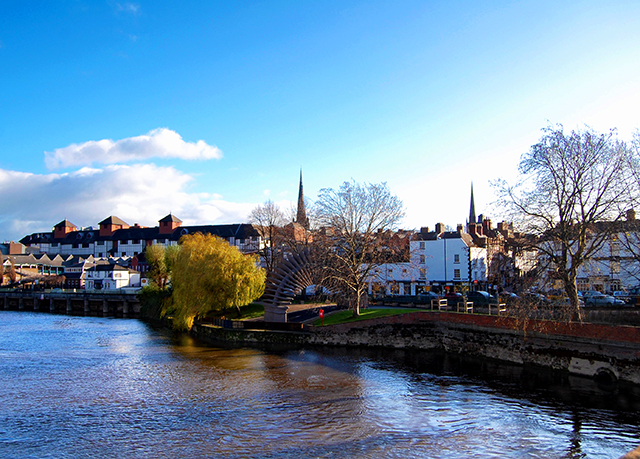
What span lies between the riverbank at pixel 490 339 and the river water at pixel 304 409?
3.64 ft

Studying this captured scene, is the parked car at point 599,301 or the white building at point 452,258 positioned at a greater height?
the white building at point 452,258

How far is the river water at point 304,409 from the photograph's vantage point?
1284 centimetres

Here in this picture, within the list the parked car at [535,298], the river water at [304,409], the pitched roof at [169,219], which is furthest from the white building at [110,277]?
the parked car at [535,298]

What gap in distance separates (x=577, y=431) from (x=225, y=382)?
13.9 meters

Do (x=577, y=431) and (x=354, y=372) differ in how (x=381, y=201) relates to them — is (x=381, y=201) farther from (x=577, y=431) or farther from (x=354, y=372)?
A: (x=577, y=431)

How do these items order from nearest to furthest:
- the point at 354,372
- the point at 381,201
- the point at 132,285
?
1. the point at 354,372
2. the point at 381,201
3. the point at 132,285

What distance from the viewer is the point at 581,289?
159 ft

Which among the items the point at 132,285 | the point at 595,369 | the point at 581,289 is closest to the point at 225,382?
Answer: the point at 595,369

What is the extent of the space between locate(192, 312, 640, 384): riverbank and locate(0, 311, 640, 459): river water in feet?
3.64

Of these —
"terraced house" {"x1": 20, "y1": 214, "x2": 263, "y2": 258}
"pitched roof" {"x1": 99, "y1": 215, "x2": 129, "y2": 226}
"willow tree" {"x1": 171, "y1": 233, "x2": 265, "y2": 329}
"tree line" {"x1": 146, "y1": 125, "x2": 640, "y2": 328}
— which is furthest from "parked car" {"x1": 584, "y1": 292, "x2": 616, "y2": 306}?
"pitched roof" {"x1": 99, "y1": 215, "x2": 129, "y2": 226}

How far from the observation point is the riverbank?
65.2 ft

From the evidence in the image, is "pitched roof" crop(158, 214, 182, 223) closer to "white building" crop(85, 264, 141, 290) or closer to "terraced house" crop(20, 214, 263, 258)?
"terraced house" crop(20, 214, 263, 258)

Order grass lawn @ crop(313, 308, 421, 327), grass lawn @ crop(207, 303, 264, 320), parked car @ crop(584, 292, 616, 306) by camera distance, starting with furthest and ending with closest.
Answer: grass lawn @ crop(207, 303, 264, 320)
parked car @ crop(584, 292, 616, 306)
grass lawn @ crop(313, 308, 421, 327)

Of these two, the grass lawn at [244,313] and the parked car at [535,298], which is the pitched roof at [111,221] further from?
the parked car at [535,298]
